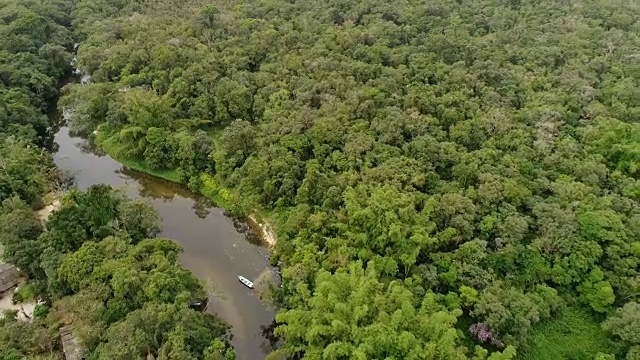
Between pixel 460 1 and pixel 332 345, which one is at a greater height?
pixel 460 1

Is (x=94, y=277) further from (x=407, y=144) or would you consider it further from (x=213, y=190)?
(x=407, y=144)

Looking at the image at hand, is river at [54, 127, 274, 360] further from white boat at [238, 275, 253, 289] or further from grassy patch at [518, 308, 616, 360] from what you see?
grassy patch at [518, 308, 616, 360]

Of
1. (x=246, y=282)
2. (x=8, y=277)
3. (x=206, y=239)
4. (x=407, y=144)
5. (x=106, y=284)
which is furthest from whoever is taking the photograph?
(x=206, y=239)

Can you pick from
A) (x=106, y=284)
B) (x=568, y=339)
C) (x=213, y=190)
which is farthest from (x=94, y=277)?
(x=568, y=339)

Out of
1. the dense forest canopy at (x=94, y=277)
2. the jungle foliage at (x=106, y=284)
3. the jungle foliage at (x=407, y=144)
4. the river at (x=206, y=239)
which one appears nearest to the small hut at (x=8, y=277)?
the dense forest canopy at (x=94, y=277)

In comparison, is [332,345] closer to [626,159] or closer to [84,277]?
[84,277]

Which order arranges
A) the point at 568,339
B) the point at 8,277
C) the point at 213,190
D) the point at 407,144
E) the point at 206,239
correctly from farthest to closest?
the point at 213,190 → the point at 206,239 → the point at 407,144 → the point at 8,277 → the point at 568,339

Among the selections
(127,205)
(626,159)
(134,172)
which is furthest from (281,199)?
(626,159)

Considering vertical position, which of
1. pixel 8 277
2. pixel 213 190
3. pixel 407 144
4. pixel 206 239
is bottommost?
pixel 206 239
